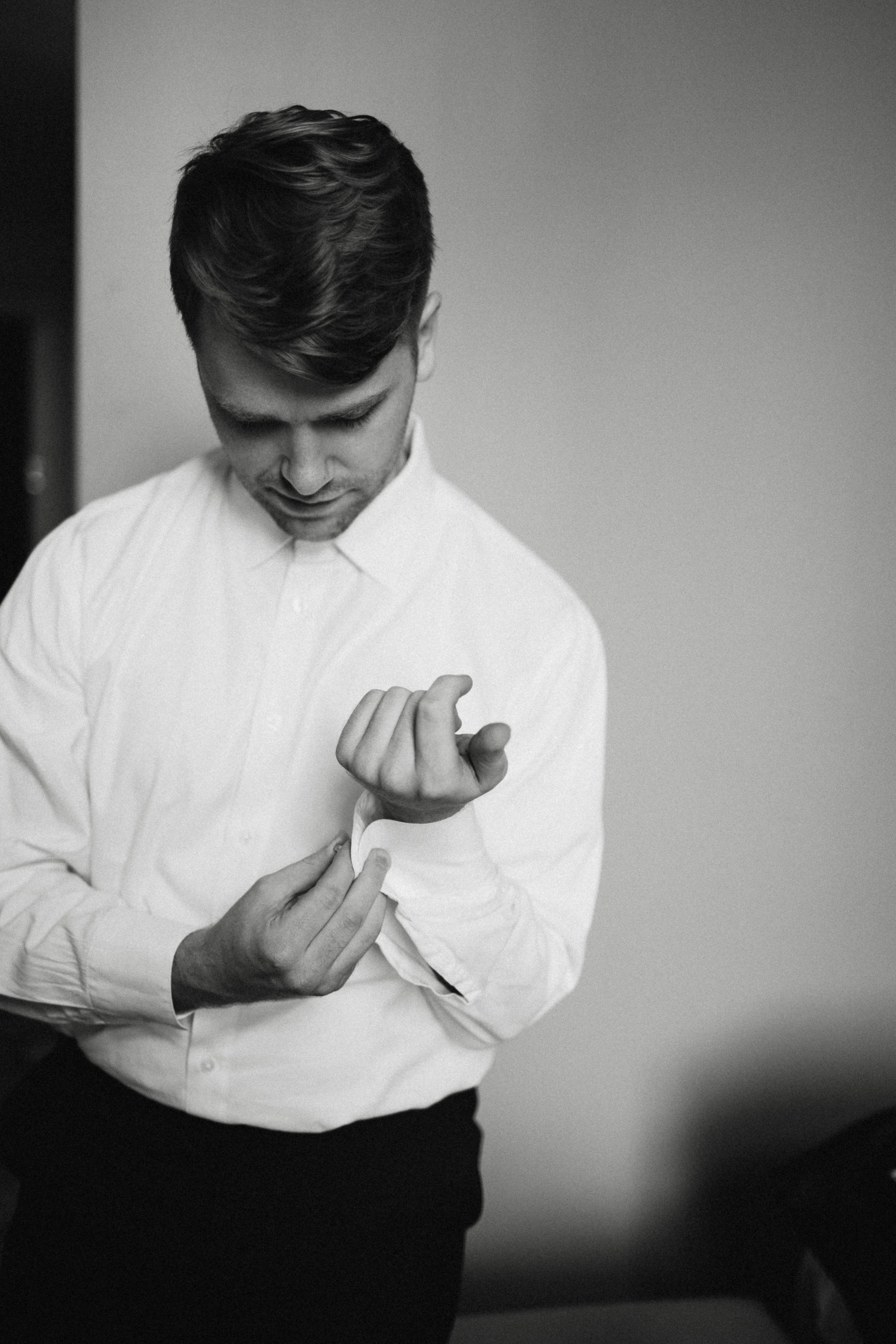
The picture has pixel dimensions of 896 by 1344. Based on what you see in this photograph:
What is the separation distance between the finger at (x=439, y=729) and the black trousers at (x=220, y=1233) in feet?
1.73

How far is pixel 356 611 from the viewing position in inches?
41.5

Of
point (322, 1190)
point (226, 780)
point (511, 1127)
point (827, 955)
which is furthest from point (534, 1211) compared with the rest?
point (226, 780)

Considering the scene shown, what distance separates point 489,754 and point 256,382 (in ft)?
1.29

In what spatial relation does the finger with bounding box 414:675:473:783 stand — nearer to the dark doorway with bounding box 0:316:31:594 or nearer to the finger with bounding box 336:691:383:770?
the finger with bounding box 336:691:383:770

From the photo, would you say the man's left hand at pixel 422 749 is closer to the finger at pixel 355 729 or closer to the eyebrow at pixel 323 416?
the finger at pixel 355 729

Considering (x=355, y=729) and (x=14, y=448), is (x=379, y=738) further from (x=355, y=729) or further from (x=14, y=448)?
(x=14, y=448)

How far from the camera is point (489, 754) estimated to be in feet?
2.37

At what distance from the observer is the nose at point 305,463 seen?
0.89m

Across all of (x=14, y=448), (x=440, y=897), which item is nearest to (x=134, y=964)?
(x=440, y=897)

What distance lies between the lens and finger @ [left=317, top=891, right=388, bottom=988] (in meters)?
0.85

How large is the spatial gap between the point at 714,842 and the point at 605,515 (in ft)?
1.82

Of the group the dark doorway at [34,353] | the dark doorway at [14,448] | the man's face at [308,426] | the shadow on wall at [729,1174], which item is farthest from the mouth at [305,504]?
the dark doorway at [14,448]

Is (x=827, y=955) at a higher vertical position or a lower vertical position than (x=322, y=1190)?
lower

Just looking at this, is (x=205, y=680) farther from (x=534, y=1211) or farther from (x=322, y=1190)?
(x=534, y=1211)
